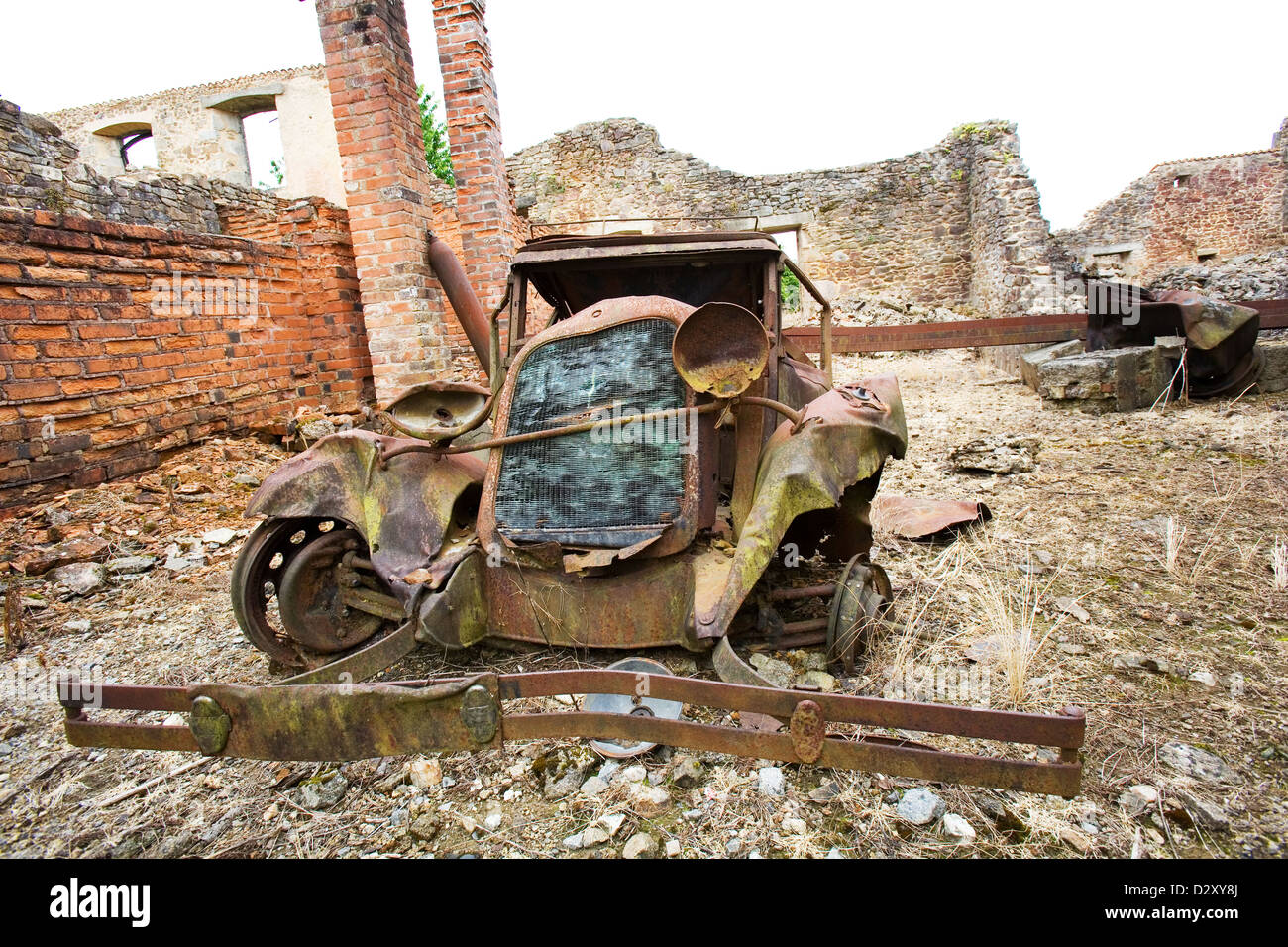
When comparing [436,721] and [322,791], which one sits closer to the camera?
[436,721]

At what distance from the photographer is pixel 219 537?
425 cm

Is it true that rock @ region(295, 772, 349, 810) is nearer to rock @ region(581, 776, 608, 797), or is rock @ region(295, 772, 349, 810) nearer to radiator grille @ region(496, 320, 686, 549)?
rock @ region(581, 776, 608, 797)

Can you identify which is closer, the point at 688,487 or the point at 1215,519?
the point at 688,487

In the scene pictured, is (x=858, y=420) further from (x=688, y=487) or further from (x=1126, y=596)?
(x=1126, y=596)

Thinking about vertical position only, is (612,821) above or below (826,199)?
below

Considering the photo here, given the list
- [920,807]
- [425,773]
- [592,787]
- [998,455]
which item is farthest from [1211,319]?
[425,773]

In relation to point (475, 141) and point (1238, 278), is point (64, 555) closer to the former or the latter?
point (475, 141)

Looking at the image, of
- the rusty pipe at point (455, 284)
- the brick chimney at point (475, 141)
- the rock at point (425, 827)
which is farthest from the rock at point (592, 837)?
the brick chimney at point (475, 141)

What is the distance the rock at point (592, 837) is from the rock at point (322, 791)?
77cm

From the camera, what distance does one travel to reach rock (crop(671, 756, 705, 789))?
1.91 metres

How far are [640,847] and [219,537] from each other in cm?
380

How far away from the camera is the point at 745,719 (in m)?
2.03

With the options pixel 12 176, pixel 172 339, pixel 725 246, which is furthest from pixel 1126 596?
pixel 12 176
